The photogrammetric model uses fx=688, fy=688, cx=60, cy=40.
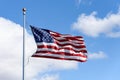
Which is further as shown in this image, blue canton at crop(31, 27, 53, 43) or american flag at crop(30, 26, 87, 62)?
blue canton at crop(31, 27, 53, 43)

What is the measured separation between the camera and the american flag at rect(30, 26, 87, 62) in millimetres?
58188

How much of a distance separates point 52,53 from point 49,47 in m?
0.86

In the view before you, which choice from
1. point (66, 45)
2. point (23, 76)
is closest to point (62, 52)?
point (66, 45)

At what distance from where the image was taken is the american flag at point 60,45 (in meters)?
58.2

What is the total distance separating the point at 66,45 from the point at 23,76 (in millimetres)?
5234

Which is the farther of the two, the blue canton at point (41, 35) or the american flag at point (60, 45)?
the blue canton at point (41, 35)

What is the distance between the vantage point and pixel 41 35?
5903cm

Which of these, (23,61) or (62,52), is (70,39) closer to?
(62,52)

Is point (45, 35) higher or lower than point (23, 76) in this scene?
higher

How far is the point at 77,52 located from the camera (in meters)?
59.1

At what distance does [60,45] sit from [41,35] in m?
1.84

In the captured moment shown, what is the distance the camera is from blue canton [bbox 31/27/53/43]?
58.6 meters

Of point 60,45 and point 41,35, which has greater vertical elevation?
point 41,35

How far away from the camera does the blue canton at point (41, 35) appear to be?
5862cm
